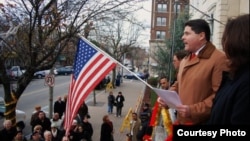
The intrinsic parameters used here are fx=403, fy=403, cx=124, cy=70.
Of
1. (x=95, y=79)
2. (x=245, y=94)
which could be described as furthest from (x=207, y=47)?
(x=95, y=79)

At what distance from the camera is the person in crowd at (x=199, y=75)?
3471mm

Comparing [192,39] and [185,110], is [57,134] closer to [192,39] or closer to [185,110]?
[192,39]

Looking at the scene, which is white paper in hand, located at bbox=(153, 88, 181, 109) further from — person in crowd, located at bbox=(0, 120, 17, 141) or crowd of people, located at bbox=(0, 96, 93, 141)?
person in crowd, located at bbox=(0, 120, 17, 141)

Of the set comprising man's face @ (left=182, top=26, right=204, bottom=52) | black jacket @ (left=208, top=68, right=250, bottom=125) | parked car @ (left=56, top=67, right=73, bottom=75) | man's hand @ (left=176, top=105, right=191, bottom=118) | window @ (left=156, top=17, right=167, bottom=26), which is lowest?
parked car @ (left=56, top=67, right=73, bottom=75)

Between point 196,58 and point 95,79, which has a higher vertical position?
point 196,58

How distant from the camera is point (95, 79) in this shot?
6.14 m

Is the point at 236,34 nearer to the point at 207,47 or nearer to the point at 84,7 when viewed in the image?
the point at 207,47

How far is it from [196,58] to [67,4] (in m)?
8.14

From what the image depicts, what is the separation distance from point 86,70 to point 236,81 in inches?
156

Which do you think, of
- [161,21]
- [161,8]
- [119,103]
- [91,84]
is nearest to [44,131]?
[91,84]

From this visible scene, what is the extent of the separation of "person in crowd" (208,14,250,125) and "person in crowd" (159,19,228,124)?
802 millimetres

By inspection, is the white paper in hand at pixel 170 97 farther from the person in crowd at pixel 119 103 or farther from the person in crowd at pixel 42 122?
the person in crowd at pixel 119 103

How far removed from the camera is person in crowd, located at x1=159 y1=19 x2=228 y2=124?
3471 millimetres

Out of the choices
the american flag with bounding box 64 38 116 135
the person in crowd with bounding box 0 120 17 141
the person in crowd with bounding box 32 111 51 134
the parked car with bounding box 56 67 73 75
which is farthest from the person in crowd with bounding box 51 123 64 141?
the parked car with bounding box 56 67 73 75
